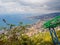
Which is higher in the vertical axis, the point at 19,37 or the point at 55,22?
the point at 55,22

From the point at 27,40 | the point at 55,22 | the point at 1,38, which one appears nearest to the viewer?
the point at 55,22

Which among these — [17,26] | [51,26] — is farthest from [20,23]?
[51,26]

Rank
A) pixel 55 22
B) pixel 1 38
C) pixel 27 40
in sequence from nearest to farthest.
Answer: pixel 55 22
pixel 27 40
pixel 1 38

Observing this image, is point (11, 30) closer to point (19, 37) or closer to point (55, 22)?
point (19, 37)

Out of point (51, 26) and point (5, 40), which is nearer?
point (51, 26)

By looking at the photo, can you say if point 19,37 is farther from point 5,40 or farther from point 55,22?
point 55,22

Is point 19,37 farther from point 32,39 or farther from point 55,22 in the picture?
point 55,22

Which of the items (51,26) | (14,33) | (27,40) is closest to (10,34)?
(14,33)

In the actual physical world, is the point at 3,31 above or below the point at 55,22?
below

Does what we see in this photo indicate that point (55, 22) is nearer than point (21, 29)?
Yes
